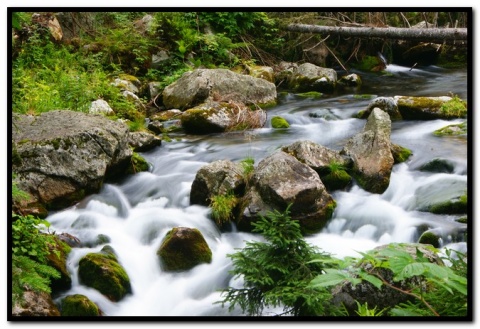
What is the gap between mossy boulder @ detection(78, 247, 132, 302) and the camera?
11.9 feet

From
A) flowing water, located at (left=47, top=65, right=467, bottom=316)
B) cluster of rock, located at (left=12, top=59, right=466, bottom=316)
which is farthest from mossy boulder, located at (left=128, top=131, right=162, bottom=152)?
flowing water, located at (left=47, top=65, right=467, bottom=316)

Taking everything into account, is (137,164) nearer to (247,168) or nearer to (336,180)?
(247,168)

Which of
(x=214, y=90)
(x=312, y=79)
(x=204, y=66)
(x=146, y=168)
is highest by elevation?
(x=204, y=66)

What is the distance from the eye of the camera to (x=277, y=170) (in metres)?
4.52

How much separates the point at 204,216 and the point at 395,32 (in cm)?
463

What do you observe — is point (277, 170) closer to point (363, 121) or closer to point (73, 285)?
point (73, 285)

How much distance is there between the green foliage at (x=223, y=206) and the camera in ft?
14.8

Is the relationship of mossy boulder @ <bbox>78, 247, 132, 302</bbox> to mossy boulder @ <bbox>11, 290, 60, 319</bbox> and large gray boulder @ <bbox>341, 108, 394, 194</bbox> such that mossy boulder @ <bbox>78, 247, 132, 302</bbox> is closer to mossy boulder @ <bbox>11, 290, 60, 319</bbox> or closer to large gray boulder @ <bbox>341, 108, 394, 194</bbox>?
mossy boulder @ <bbox>11, 290, 60, 319</bbox>

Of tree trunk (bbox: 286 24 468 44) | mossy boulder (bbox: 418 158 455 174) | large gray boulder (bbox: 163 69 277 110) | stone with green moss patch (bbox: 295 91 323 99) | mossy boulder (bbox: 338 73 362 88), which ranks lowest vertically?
mossy boulder (bbox: 418 158 455 174)

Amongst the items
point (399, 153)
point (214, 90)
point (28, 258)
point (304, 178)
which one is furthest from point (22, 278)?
point (214, 90)

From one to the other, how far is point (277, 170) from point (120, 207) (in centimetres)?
170

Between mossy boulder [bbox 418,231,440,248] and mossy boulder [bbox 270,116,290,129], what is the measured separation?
351 centimetres

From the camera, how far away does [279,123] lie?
7508mm

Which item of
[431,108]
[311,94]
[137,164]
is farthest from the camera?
[311,94]
